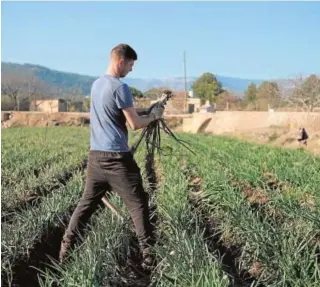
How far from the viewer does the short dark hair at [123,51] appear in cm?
404

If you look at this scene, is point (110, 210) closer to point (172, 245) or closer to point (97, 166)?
point (97, 166)

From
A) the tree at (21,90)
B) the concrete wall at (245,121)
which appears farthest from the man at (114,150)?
the tree at (21,90)

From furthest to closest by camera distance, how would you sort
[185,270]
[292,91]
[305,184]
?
[292,91], [305,184], [185,270]

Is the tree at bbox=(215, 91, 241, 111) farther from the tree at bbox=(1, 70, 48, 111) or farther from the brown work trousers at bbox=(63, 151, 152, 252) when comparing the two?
the brown work trousers at bbox=(63, 151, 152, 252)

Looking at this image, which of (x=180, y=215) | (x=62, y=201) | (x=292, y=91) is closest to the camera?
(x=180, y=215)

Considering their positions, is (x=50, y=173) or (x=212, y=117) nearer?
(x=50, y=173)

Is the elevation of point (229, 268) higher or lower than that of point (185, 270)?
lower

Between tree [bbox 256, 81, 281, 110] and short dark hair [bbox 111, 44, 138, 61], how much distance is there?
41.6 meters

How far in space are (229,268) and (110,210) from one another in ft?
4.50

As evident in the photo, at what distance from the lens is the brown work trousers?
416cm

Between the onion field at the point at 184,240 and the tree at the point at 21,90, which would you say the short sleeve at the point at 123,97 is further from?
the tree at the point at 21,90

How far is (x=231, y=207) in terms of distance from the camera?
16.3 ft

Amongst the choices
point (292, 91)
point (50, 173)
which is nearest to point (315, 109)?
point (292, 91)

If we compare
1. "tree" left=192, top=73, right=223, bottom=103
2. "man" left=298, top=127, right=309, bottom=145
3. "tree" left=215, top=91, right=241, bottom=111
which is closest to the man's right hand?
"man" left=298, top=127, right=309, bottom=145
